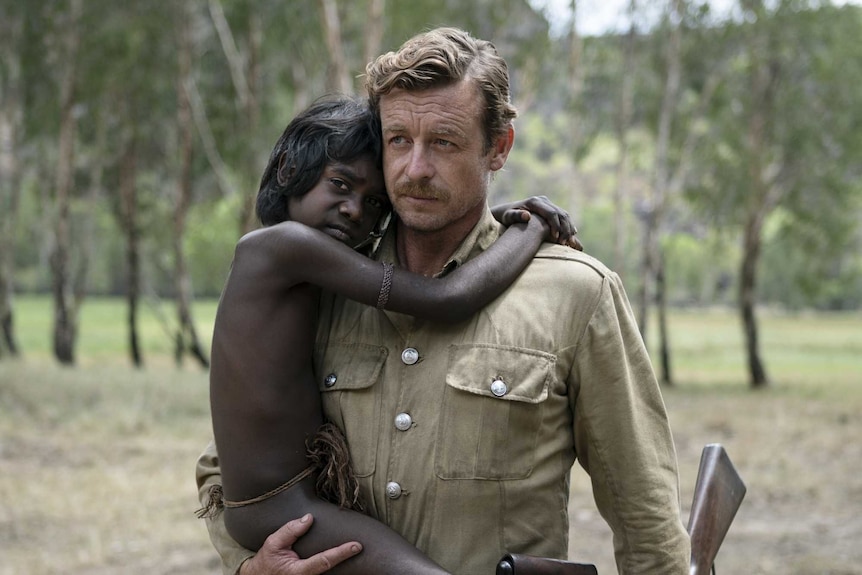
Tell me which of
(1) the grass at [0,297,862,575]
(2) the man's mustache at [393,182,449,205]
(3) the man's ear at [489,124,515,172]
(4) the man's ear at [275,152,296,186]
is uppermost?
(3) the man's ear at [489,124,515,172]

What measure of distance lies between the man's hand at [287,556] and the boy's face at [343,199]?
26.6 inches

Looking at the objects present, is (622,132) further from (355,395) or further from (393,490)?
(393,490)

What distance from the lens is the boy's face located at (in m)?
2.38

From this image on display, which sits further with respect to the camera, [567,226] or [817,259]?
[817,259]

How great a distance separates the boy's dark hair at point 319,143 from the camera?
93.4 inches

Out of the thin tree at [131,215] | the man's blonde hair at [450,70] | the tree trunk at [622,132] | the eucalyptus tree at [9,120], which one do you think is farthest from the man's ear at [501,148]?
the thin tree at [131,215]

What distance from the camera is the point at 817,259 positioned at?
19.4 metres

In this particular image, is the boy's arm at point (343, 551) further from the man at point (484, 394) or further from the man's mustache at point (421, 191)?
the man's mustache at point (421, 191)

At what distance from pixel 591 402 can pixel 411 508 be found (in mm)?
444

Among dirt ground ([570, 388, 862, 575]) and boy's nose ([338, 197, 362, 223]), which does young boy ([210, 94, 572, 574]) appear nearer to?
boy's nose ([338, 197, 362, 223])

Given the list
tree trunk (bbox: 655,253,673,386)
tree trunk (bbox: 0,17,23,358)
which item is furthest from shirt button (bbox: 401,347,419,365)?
tree trunk (bbox: 0,17,23,358)

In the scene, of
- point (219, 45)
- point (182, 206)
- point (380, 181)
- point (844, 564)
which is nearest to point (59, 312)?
point (182, 206)

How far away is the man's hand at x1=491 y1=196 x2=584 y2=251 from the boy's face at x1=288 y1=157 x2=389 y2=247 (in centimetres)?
33

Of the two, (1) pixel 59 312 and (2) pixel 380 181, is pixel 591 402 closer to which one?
(2) pixel 380 181
